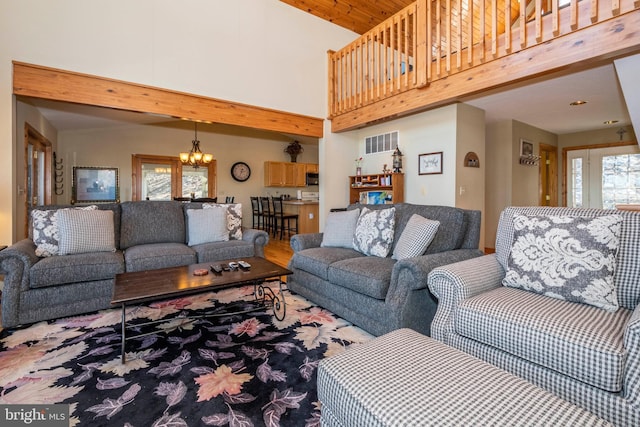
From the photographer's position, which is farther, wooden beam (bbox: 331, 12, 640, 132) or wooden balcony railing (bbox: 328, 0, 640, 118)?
wooden balcony railing (bbox: 328, 0, 640, 118)

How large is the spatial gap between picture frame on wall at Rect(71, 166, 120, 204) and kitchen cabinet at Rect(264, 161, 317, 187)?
342 cm

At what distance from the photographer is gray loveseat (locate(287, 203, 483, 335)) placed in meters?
2.00

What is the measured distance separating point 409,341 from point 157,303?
2473mm

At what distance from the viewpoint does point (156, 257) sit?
2906 millimetres

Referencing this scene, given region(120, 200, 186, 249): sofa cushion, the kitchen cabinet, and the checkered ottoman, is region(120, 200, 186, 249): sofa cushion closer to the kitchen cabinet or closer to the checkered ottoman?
the checkered ottoman

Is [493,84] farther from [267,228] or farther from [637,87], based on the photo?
[267,228]

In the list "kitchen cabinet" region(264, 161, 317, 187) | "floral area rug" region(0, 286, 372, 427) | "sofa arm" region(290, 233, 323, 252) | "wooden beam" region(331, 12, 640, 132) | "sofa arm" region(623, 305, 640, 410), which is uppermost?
"wooden beam" region(331, 12, 640, 132)

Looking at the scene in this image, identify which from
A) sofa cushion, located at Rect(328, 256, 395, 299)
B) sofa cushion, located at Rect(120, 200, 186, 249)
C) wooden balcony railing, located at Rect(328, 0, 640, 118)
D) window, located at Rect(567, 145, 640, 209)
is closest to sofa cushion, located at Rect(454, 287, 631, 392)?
sofa cushion, located at Rect(328, 256, 395, 299)

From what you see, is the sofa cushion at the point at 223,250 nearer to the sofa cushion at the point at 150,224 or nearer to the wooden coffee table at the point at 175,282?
the sofa cushion at the point at 150,224

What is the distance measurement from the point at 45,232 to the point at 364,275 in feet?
9.48

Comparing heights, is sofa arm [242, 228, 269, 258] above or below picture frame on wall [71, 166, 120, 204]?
below

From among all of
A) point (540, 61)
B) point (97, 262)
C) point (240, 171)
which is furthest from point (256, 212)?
point (540, 61)

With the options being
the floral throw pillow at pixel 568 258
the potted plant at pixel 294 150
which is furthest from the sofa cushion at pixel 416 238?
the potted plant at pixel 294 150

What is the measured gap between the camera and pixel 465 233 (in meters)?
2.52
